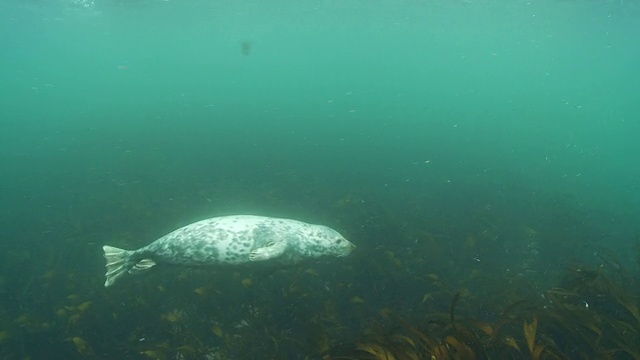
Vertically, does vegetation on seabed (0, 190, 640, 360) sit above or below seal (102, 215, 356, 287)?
below

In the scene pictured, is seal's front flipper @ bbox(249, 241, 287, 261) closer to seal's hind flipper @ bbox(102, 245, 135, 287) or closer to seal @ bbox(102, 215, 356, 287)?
seal @ bbox(102, 215, 356, 287)

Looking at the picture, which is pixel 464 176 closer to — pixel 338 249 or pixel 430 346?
pixel 338 249

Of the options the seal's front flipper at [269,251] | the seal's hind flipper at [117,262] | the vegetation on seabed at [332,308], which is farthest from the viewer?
the seal's hind flipper at [117,262]

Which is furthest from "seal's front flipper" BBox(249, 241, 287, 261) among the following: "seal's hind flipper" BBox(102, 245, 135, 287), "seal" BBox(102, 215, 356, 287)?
"seal's hind flipper" BBox(102, 245, 135, 287)

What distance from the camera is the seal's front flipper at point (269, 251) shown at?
4.12m

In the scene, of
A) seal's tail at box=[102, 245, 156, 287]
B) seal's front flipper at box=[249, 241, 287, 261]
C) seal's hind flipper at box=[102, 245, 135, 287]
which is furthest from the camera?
seal's hind flipper at box=[102, 245, 135, 287]

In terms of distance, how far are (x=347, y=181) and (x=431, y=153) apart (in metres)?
6.79

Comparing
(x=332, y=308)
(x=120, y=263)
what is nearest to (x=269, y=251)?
(x=332, y=308)

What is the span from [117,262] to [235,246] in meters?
1.83

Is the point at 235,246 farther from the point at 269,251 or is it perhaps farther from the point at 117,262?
the point at 117,262

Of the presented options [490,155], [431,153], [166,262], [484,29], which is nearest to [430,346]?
[166,262]

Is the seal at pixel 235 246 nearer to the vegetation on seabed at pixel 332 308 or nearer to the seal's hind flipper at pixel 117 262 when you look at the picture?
the seal's hind flipper at pixel 117 262

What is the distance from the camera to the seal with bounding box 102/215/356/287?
4305mm

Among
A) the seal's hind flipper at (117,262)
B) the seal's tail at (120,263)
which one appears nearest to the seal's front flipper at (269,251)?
the seal's tail at (120,263)
